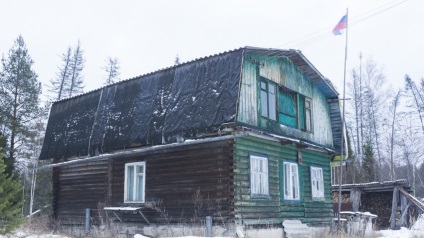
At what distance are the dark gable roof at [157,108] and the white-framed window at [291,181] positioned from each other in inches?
163

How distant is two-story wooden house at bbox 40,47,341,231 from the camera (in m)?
14.1

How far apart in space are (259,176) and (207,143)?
2.17 metres

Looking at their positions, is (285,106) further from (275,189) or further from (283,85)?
(275,189)

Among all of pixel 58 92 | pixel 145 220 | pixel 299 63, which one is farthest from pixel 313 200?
pixel 58 92

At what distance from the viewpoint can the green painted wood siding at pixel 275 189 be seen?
13.9 meters

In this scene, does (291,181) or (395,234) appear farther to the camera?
(395,234)

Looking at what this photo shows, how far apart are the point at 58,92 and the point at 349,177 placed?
25.2 meters

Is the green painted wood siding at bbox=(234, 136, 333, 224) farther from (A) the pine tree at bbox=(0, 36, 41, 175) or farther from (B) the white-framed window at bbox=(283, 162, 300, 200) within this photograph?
(A) the pine tree at bbox=(0, 36, 41, 175)

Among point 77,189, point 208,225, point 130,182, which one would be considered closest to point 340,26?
point 208,225

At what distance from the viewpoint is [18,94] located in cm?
2891

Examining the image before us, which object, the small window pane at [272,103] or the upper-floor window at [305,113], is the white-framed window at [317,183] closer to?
the upper-floor window at [305,113]

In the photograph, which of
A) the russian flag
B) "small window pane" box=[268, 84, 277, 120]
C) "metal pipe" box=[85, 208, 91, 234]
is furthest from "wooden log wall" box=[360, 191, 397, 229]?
"metal pipe" box=[85, 208, 91, 234]

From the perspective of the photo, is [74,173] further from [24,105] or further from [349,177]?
[349,177]

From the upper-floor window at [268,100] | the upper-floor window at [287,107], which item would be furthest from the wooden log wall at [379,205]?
the upper-floor window at [268,100]
